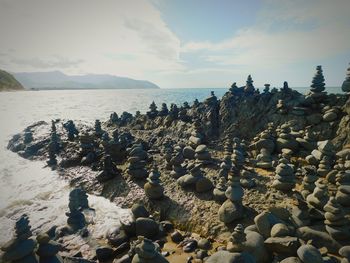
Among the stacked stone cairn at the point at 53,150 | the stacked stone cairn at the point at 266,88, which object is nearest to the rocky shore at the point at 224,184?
the stacked stone cairn at the point at 53,150

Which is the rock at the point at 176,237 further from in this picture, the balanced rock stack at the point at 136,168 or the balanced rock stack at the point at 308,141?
the balanced rock stack at the point at 308,141

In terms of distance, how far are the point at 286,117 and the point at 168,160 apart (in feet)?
36.7

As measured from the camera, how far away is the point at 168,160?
66.8ft

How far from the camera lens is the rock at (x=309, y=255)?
8.47 metres

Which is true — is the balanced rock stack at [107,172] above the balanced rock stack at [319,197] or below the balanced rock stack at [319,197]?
below

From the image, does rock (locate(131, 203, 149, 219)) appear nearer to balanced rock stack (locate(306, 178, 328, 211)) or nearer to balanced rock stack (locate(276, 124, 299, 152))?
balanced rock stack (locate(306, 178, 328, 211))

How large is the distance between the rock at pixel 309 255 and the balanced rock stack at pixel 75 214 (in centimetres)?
1094

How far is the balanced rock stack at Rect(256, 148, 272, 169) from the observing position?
18.2 metres

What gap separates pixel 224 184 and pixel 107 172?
9.53 m

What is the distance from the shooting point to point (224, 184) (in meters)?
15.0

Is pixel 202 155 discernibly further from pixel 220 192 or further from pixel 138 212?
pixel 138 212

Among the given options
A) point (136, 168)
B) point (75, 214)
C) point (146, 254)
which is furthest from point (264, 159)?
point (75, 214)

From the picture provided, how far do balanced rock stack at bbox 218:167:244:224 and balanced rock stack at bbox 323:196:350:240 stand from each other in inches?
145

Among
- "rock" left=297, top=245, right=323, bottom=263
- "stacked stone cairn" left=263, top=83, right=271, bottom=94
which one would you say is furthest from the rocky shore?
"stacked stone cairn" left=263, top=83, right=271, bottom=94
